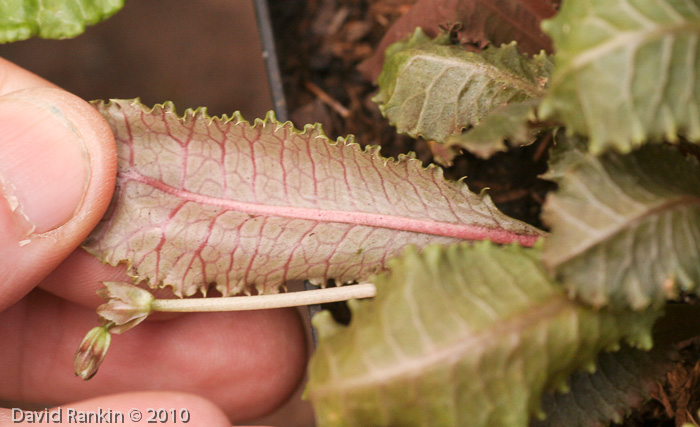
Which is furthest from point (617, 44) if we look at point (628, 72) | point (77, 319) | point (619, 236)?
point (77, 319)

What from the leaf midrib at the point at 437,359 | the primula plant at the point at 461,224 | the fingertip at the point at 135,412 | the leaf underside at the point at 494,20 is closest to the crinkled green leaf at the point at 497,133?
the primula plant at the point at 461,224

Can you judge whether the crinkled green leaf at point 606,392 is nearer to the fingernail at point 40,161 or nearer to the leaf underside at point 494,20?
the leaf underside at point 494,20

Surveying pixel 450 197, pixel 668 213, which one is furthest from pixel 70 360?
pixel 668 213

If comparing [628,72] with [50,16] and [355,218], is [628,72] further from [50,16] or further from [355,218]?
[50,16]

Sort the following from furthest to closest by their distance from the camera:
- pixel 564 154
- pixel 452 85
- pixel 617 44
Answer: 1. pixel 452 85
2. pixel 564 154
3. pixel 617 44

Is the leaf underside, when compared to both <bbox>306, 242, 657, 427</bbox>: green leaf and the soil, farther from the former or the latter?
<bbox>306, 242, 657, 427</bbox>: green leaf

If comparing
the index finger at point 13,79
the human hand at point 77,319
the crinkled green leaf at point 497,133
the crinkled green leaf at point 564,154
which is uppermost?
the crinkled green leaf at point 497,133

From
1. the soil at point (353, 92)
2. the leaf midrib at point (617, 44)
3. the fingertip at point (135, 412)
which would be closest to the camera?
the leaf midrib at point (617, 44)
